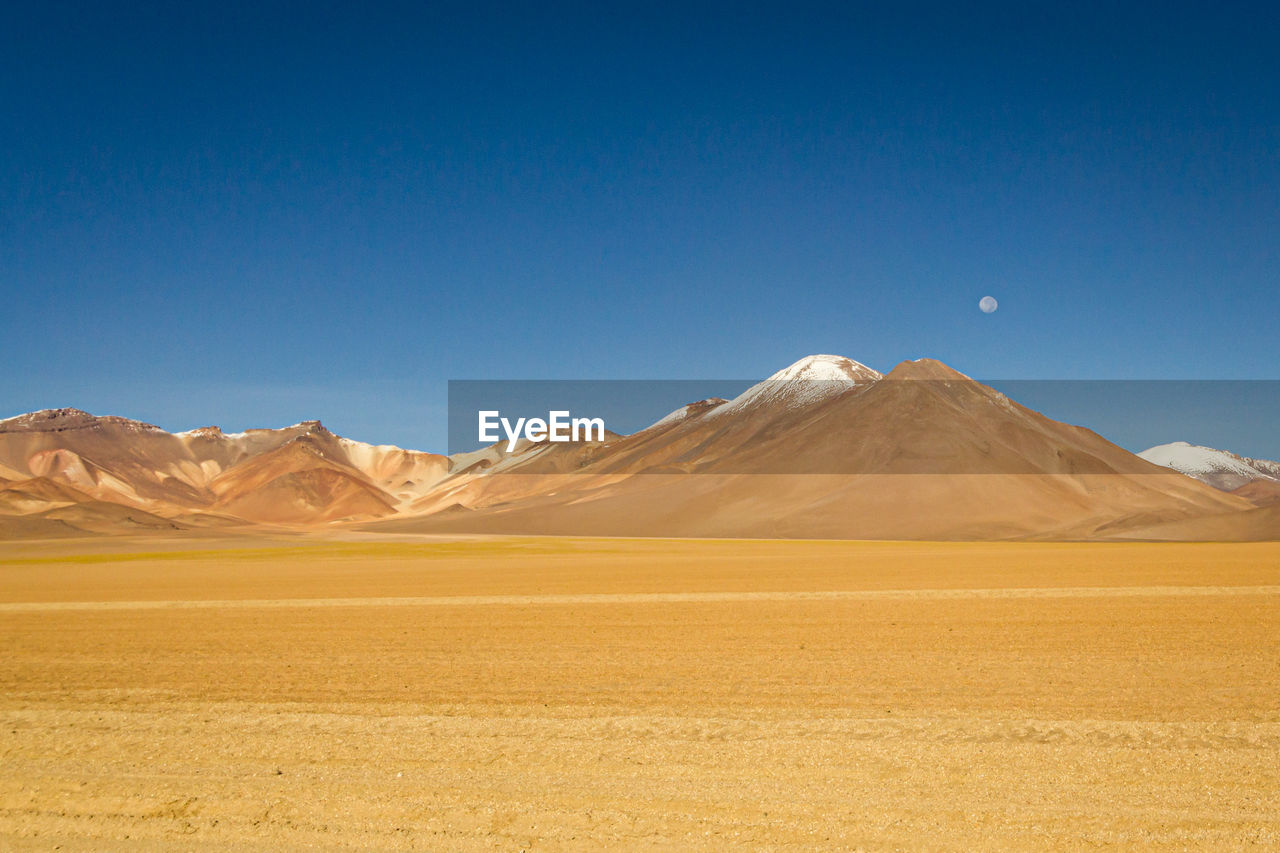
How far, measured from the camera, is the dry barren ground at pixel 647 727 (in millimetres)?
7969

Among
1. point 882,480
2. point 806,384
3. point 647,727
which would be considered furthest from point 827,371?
point 647,727

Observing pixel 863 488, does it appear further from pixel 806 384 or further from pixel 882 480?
pixel 806 384

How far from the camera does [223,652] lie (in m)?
17.8

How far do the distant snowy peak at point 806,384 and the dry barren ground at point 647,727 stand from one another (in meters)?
154

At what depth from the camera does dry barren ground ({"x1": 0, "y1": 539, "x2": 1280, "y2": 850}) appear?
7.97 metres

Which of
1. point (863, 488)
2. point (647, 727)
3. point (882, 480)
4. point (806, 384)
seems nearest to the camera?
point (647, 727)

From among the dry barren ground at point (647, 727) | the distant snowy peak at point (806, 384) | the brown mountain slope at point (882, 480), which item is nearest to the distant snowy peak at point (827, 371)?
the distant snowy peak at point (806, 384)

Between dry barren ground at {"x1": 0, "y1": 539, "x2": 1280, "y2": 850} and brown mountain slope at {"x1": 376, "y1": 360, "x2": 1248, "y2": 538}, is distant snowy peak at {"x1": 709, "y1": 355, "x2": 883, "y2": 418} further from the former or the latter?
dry barren ground at {"x1": 0, "y1": 539, "x2": 1280, "y2": 850}

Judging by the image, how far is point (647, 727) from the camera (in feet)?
36.9

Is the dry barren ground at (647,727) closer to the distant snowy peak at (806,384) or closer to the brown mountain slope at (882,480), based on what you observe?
→ the brown mountain slope at (882,480)

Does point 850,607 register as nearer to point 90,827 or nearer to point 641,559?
point 90,827

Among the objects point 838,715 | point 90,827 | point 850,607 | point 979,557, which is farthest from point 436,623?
point 979,557

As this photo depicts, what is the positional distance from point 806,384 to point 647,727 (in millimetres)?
177020

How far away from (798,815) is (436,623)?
15474mm
